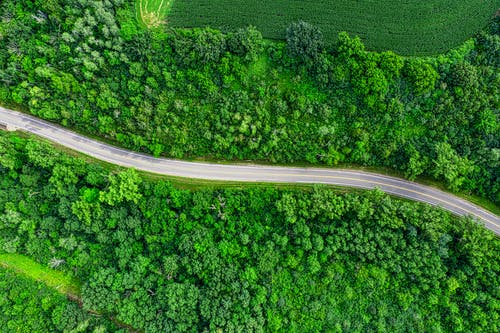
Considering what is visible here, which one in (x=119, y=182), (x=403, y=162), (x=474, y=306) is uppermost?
(x=403, y=162)

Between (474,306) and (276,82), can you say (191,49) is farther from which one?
(474,306)

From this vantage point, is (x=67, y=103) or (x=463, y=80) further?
(x=67, y=103)

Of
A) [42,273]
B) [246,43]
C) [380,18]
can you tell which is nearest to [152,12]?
[246,43]

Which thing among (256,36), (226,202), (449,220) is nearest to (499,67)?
(449,220)

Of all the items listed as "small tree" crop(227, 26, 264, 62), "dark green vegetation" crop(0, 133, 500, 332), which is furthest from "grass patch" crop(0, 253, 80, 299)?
"small tree" crop(227, 26, 264, 62)

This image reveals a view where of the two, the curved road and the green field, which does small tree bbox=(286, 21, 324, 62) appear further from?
the curved road

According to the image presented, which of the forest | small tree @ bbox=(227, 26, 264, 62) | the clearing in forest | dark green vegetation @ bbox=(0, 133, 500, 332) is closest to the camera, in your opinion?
dark green vegetation @ bbox=(0, 133, 500, 332)

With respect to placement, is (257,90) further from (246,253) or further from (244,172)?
(246,253)

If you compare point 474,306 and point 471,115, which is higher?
point 471,115
